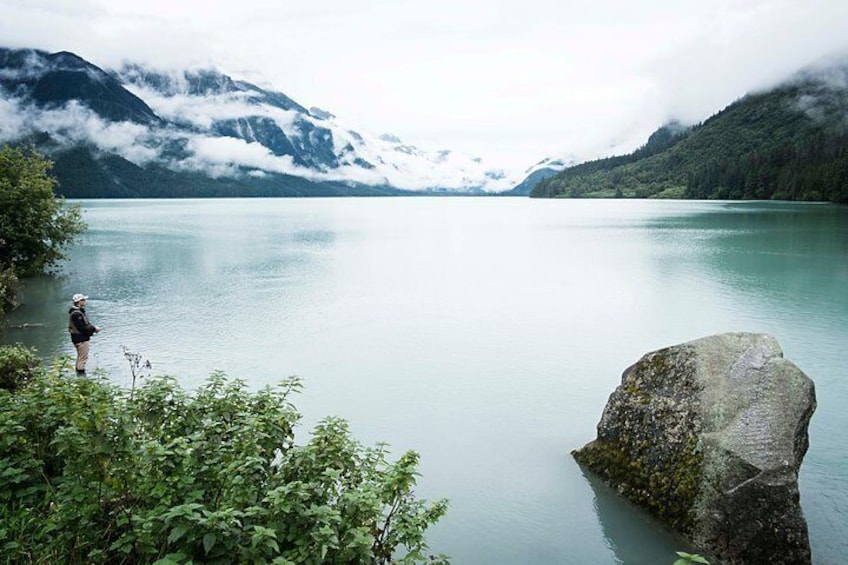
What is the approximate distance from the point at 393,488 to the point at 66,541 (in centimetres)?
376

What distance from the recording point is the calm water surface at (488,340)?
1003 centimetres

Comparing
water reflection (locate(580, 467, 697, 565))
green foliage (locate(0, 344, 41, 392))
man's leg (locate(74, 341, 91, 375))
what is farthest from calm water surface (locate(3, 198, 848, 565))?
green foliage (locate(0, 344, 41, 392))

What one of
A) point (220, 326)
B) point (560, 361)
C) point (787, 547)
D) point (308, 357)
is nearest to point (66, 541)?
point (787, 547)

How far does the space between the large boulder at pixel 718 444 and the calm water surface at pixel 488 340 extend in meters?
0.57

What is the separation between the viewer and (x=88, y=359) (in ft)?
58.9

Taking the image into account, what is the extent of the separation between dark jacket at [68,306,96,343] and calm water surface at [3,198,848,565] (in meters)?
1.30

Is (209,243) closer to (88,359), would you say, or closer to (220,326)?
(220,326)

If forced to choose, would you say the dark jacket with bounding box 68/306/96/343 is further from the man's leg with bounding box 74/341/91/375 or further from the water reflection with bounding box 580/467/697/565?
the water reflection with bounding box 580/467/697/565

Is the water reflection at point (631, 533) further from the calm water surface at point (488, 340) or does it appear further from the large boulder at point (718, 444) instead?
the large boulder at point (718, 444)

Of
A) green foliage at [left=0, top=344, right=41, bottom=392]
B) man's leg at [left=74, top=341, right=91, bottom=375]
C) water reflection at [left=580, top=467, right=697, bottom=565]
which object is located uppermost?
green foliage at [left=0, top=344, right=41, bottom=392]

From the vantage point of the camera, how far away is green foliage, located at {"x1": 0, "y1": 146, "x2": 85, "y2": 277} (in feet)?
108

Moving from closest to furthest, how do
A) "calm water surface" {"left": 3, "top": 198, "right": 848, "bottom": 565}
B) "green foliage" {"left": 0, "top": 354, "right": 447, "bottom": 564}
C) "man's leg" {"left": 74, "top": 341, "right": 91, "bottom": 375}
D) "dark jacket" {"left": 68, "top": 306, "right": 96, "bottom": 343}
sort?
"green foliage" {"left": 0, "top": 354, "right": 447, "bottom": 564}
"calm water surface" {"left": 3, "top": 198, "right": 848, "bottom": 565}
"dark jacket" {"left": 68, "top": 306, "right": 96, "bottom": 343}
"man's leg" {"left": 74, "top": 341, "right": 91, "bottom": 375}

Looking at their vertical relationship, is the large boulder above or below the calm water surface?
above

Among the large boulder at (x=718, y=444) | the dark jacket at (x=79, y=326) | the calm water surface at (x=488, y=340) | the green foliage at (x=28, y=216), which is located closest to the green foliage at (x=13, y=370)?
the dark jacket at (x=79, y=326)
